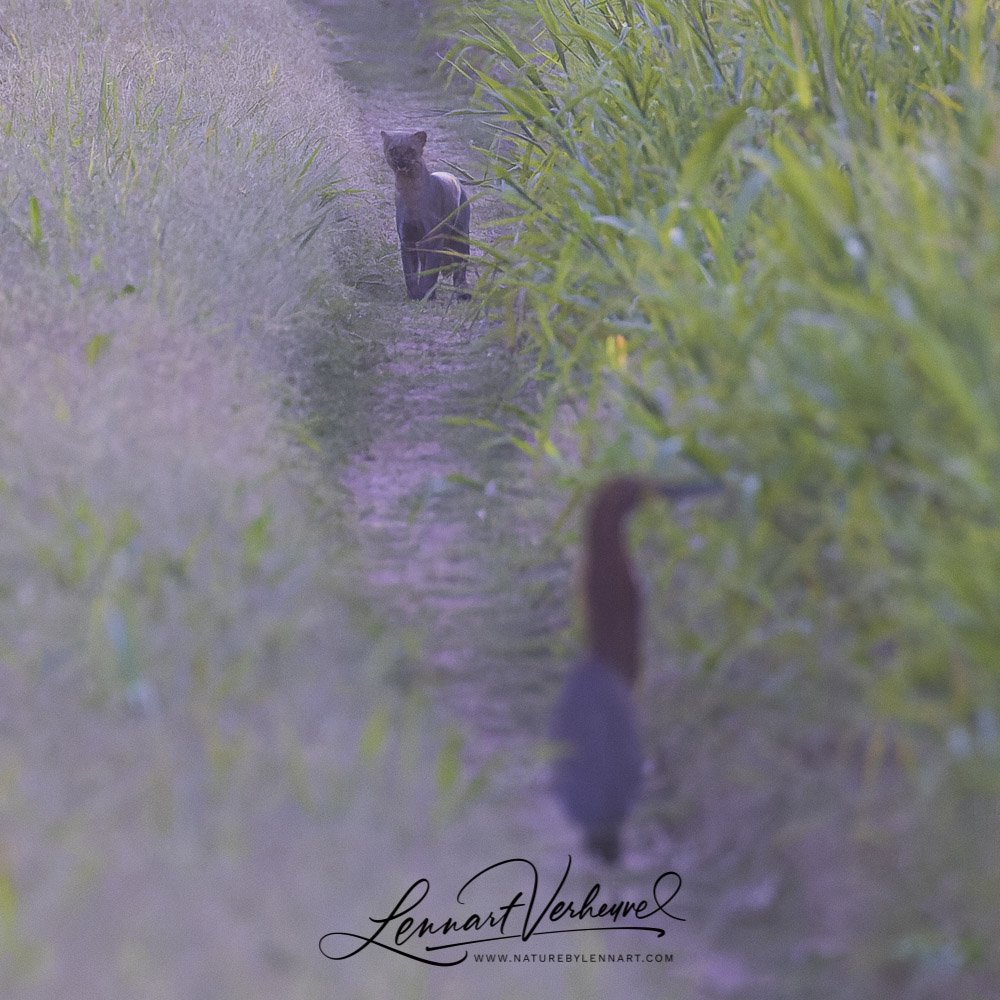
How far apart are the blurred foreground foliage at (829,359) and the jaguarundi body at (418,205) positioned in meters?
1.92

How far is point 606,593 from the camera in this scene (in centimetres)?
200

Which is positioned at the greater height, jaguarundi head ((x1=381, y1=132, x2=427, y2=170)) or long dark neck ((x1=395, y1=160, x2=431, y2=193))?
jaguarundi head ((x1=381, y1=132, x2=427, y2=170))

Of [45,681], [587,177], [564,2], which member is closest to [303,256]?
[587,177]

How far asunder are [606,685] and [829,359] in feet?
2.26

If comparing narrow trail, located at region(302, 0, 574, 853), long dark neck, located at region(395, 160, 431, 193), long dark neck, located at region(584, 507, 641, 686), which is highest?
long dark neck, located at region(584, 507, 641, 686)

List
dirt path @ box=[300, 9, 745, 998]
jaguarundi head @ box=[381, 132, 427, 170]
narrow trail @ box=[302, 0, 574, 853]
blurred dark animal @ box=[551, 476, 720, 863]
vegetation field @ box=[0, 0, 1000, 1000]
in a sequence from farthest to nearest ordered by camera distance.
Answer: jaguarundi head @ box=[381, 132, 427, 170] → narrow trail @ box=[302, 0, 574, 853] → dirt path @ box=[300, 9, 745, 998] → blurred dark animal @ box=[551, 476, 720, 863] → vegetation field @ box=[0, 0, 1000, 1000]

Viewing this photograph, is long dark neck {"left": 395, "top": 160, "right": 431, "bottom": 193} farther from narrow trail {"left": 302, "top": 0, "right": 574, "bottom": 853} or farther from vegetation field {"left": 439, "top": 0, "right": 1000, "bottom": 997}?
vegetation field {"left": 439, "top": 0, "right": 1000, "bottom": 997}

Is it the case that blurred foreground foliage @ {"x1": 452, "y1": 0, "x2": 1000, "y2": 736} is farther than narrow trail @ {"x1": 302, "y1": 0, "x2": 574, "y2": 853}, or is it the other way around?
narrow trail @ {"x1": 302, "y1": 0, "x2": 574, "y2": 853}

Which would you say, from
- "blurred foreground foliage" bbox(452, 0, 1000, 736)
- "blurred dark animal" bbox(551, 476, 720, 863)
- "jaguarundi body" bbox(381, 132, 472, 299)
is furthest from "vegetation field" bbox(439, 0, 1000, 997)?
"jaguarundi body" bbox(381, 132, 472, 299)

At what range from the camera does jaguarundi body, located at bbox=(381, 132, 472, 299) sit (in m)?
5.39

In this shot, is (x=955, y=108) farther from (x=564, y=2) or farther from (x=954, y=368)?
(x=564, y=2)

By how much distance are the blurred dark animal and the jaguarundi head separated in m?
3.74

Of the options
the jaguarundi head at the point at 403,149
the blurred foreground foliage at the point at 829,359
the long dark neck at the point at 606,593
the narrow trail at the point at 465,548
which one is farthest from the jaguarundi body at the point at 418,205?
the long dark neck at the point at 606,593

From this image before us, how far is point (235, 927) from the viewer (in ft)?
5.45
